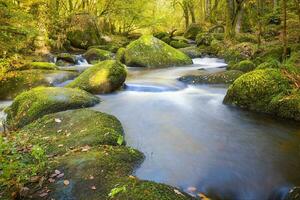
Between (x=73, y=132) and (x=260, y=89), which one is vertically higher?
(x=260, y=89)

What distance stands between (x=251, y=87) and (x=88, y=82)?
4156mm

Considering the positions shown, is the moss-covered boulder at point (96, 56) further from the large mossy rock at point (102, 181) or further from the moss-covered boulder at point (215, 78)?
the large mossy rock at point (102, 181)

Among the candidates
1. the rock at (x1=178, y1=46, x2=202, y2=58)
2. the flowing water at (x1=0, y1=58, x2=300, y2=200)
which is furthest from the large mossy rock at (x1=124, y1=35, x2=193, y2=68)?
the flowing water at (x1=0, y1=58, x2=300, y2=200)

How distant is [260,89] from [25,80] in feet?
21.6

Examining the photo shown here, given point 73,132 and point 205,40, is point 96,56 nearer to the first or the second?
point 205,40

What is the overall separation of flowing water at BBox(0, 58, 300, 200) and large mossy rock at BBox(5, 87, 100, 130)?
65cm

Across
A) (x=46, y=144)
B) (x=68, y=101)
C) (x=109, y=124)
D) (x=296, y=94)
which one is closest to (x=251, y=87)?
(x=296, y=94)

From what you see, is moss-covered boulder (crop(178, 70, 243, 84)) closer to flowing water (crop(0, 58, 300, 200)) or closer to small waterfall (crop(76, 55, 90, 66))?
flowing water (crop(0, 58, 300, 200))

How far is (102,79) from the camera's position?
29.2ft

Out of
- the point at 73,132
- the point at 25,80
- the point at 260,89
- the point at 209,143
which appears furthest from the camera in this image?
the point at 25,80

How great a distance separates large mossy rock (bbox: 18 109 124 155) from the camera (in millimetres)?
4691

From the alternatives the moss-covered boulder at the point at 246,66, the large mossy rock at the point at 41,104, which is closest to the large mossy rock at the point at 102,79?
the large mossy rock at the point at 41,104

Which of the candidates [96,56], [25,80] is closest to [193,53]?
[96,56]

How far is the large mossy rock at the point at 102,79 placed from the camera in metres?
8.81
